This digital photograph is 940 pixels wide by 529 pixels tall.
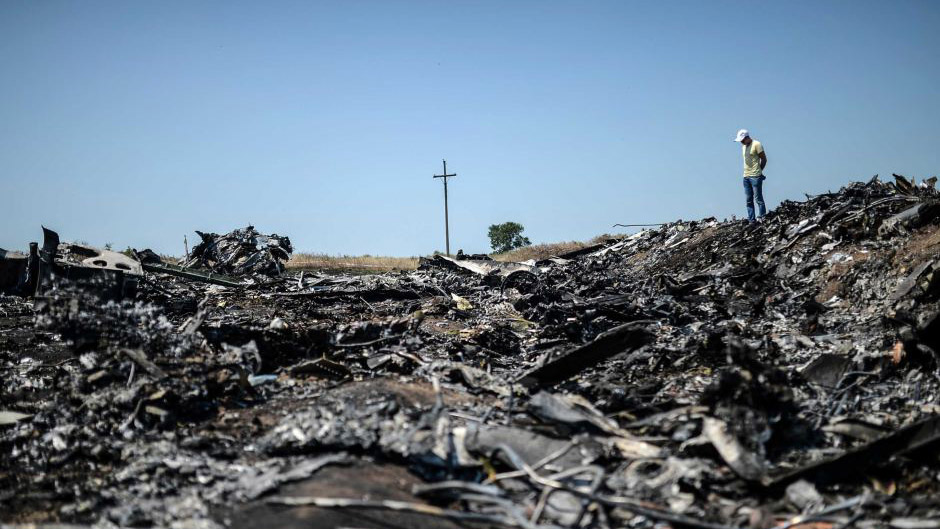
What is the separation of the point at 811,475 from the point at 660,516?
1048 mm

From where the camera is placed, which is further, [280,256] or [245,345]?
[280,256]

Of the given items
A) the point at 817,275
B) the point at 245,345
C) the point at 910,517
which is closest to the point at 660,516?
the point at 910,517

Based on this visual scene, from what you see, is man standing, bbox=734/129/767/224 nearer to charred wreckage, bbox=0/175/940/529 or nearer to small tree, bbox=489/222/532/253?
charred wreckage, bbox=0/175/940/529

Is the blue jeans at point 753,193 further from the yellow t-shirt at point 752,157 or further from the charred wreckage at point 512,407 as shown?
the charred wreckage at point 512,407

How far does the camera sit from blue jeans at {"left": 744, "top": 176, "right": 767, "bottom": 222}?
11938 millimetres

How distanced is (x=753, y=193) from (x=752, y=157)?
100cm

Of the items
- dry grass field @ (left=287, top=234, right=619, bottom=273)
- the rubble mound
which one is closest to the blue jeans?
dry grass field @ (left=287, top=234, right=619, bottom=273)

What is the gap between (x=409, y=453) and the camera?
3902 millimetres

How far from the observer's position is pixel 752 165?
1162cm

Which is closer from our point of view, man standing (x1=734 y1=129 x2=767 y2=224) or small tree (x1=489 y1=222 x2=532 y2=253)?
man standing (x1=734 y1=129 x2=767 y2=224)

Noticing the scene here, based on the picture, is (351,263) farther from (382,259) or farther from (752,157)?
(752,157)

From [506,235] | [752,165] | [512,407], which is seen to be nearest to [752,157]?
[752,165]

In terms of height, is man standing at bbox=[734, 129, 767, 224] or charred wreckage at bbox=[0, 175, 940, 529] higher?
man standing at bbox=[734, 129, 767, 224]

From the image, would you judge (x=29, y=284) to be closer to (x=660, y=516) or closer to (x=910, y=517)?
(x=660, y=516)
